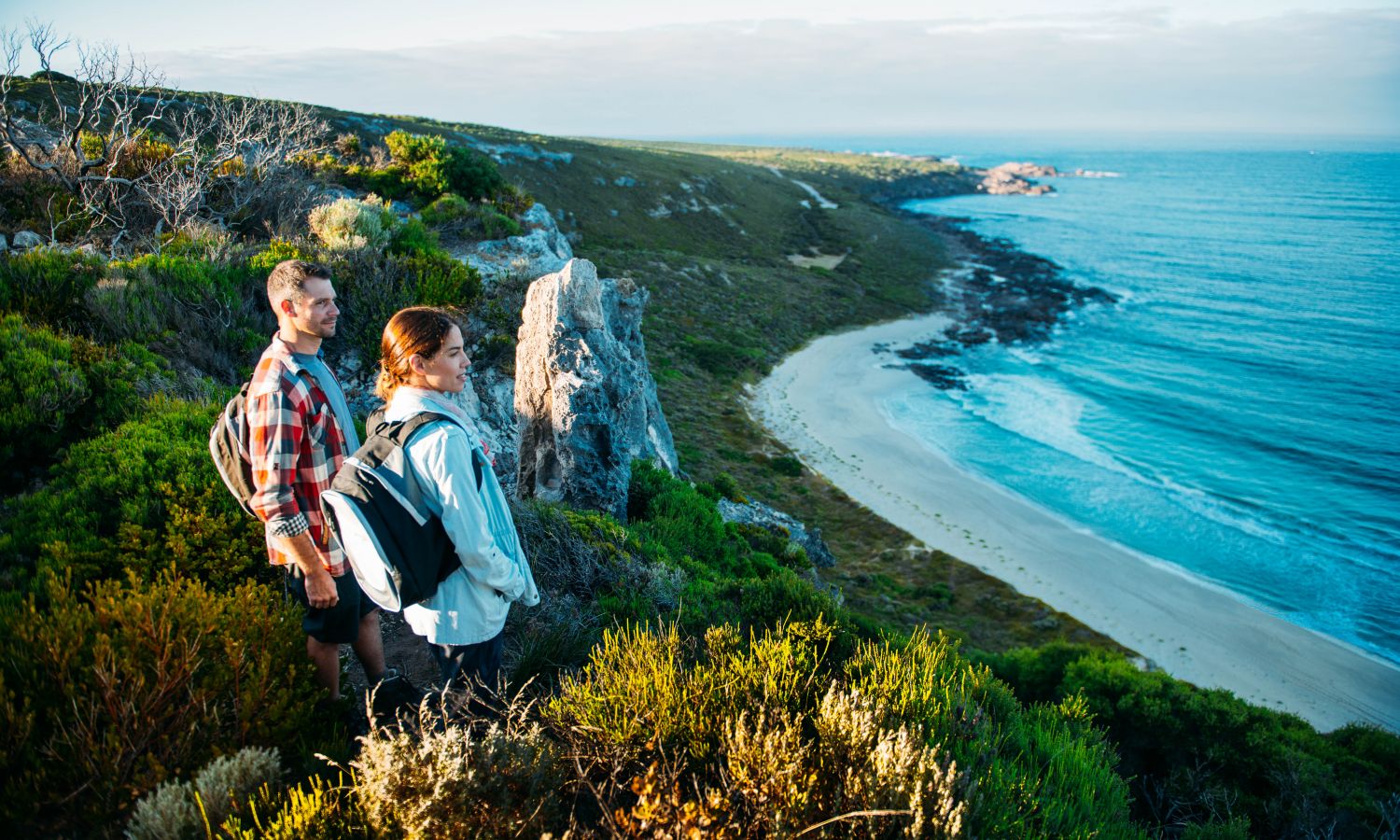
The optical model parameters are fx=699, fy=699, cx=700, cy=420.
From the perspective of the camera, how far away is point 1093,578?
19469 millimetres

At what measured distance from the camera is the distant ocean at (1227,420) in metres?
21.2

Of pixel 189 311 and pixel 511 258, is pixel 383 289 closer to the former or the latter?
pixel 189 311

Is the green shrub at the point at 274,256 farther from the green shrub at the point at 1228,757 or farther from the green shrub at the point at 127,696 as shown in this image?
the green shrub at the point at 1228,757

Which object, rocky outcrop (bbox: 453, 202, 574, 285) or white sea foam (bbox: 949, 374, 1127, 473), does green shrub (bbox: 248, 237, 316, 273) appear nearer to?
rocky outcrop (bbox: 453, 202, 574, 285)

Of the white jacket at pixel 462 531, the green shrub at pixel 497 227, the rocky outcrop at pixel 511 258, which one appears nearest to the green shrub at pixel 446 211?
the green shrub at pixel 497 227

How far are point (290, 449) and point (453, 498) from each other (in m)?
1.02

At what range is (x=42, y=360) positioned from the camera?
6289 mm

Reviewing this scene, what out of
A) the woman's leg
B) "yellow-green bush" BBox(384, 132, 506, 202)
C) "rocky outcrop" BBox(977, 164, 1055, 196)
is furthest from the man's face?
"rocky outcrop" BBox(977, 164, 1055, 196)

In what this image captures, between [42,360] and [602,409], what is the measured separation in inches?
225

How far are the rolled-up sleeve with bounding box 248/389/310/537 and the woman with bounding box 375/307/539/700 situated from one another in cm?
52

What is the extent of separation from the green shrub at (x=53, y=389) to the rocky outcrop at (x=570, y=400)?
4.24 meters

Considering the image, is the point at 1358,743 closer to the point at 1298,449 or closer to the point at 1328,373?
the point at 1298,449

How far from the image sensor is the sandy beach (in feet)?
52.0

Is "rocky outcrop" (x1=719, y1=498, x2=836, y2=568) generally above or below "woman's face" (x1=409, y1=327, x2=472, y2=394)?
below
